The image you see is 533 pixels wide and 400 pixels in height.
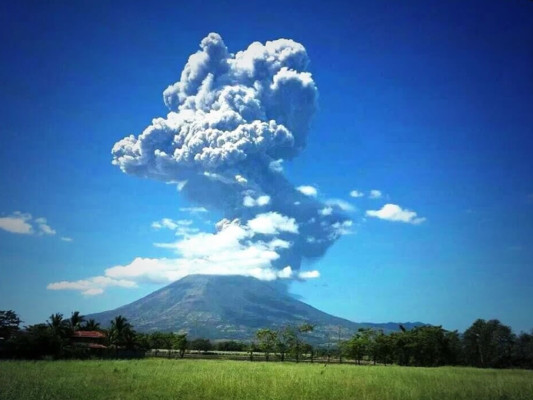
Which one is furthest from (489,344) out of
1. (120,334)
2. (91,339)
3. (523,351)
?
(91,339)

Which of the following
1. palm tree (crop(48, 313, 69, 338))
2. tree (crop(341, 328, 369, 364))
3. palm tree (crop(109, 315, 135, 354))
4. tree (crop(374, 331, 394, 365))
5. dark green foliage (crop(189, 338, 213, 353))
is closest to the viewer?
palm tree (crop(48, 313, 69, 338))

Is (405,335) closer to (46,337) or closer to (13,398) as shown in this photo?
(46,337)

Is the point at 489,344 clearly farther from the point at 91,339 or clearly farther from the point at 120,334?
the point at 91,339

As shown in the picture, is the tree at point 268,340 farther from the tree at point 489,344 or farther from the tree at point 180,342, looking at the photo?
the tree at point 489,344

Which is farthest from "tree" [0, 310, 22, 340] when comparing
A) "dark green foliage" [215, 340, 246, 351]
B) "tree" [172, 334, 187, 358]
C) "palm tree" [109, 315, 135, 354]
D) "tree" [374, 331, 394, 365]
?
"dark green foliage" [215, 340, 246, 351]

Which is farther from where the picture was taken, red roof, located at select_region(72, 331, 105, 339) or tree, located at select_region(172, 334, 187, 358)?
tree, located at select_region(172, 334, 187, 358)

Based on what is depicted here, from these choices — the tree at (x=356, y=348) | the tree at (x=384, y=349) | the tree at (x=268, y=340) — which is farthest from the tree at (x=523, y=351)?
the tree at (x=268, y=340)

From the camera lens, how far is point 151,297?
6388 inches

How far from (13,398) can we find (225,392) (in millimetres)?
3801

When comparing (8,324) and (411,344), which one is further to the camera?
(411,344)

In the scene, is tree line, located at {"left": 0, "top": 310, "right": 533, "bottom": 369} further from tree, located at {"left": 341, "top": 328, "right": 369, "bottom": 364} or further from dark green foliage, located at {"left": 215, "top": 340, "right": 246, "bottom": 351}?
dark green foliage, located at {"left": 215, "top": 340, "right": 246, "bottom": 351}

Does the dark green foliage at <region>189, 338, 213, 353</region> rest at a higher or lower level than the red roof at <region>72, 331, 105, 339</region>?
lower

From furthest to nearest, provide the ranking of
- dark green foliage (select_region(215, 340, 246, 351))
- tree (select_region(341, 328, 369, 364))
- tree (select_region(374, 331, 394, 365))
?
1. dark green foliage (select_region(215, 340, 246, 351))
2. tree (select_region(341, 328, 369, 364))
3. tree (select_region(374, 331, 394, 365))

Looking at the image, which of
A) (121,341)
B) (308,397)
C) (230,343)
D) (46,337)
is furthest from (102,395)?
(230,343)
